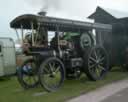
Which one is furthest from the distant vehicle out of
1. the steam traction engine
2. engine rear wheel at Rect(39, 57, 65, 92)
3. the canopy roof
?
engine rear wheel at Rect(39, 57, 65, 92)

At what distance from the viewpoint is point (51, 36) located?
9820mm

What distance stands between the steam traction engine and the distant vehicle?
3.29 m

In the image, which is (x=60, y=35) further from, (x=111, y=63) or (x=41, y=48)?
(x=111, y=63)

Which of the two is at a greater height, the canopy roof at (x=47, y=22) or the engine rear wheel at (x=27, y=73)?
the canopy roof at (x=47, y=22)

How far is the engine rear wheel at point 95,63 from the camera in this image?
1024 centimetres

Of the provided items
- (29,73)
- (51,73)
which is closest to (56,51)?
(51,73)

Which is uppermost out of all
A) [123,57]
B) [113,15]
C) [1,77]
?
[113,15]

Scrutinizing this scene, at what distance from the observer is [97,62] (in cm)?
1079

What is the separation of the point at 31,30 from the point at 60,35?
1556mm

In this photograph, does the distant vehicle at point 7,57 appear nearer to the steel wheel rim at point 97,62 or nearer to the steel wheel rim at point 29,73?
the steel wheel rim at point 29,73

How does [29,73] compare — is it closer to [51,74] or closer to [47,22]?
[51,74]

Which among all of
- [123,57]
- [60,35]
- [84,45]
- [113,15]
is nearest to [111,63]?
[123,57]

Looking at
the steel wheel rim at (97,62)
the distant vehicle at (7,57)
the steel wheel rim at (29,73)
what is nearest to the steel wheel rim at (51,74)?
the steel wheel rim at (29,73)

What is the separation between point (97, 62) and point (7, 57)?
4.94 metres
